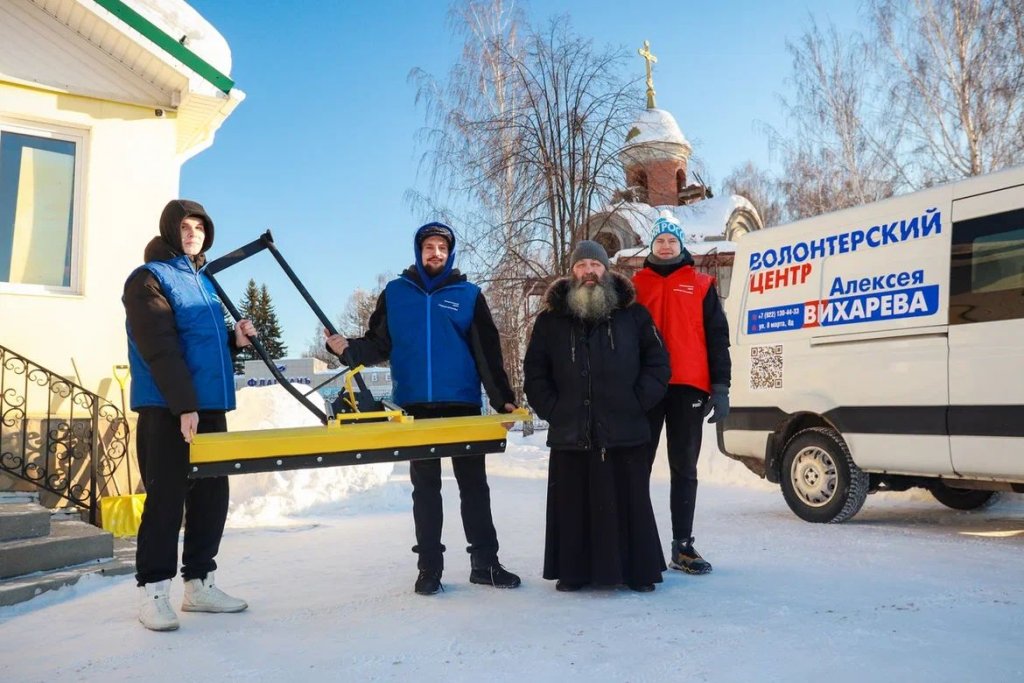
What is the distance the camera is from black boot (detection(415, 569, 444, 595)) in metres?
3.79

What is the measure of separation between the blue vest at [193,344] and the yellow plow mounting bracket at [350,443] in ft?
1.14

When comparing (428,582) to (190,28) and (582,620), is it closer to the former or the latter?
(582,620)

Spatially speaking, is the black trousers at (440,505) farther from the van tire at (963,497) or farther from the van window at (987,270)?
the van tire at (963,497)

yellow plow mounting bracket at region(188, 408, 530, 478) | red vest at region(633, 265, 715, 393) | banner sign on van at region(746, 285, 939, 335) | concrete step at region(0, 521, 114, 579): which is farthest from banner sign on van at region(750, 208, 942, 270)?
concrete step at region(0, 521, 114, 579)

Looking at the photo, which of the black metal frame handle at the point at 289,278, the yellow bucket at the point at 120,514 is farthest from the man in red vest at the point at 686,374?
the yellow bucket at the point at 120,514

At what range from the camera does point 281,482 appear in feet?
25.5

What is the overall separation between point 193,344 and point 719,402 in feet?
8.60

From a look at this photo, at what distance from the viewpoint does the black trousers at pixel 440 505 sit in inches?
152

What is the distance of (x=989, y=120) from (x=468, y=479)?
58.4ft

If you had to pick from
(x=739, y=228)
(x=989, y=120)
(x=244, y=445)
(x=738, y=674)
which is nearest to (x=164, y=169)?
(x=244, y=445)

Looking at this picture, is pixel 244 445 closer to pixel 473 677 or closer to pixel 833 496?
pixel 473 677

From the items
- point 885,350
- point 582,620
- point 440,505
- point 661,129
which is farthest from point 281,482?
point 661,129

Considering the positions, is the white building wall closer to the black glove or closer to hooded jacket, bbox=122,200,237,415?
hooded jacket, bbox=122,200,237,415

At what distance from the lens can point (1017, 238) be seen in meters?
4.77
